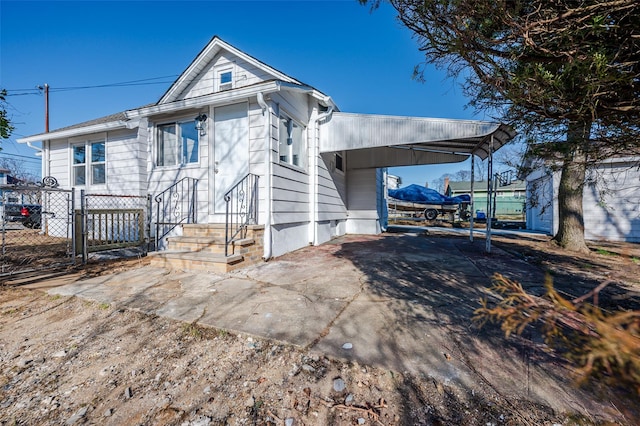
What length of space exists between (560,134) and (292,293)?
3156 millimetres

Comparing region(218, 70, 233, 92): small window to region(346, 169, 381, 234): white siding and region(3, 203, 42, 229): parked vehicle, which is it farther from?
region(3, 203, 42, 229): parked vehicle

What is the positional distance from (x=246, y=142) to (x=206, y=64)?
316 cm

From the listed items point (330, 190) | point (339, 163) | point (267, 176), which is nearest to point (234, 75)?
point (267, 176)

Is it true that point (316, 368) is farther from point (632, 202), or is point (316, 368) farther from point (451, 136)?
point (632, 202)

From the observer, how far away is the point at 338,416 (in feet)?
4.56

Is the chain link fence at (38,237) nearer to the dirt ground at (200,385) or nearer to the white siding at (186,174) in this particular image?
the white siding at (186,174)

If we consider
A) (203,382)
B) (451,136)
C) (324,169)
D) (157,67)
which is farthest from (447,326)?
(157,67)

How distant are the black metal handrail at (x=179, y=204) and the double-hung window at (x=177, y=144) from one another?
0.59m

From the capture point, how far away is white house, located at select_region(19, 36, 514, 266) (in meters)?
5.34

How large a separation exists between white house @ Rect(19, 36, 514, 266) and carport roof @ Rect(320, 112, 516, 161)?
0.08 ft

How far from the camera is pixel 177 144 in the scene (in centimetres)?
628

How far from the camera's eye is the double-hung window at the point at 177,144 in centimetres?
617

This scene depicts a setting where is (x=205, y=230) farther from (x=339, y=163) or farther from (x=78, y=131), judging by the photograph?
(x=78, y=131)

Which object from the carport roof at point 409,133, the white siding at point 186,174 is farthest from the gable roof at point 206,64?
the carport roof at point 409,133
